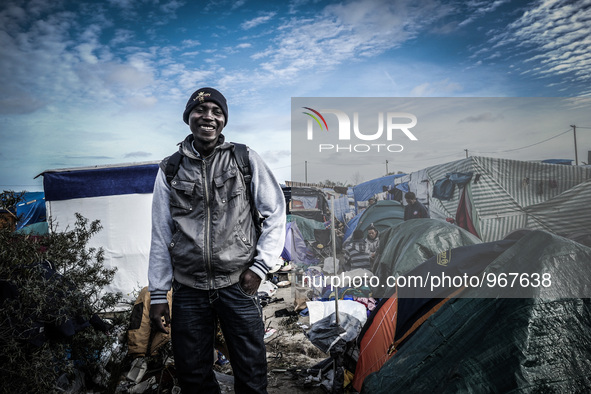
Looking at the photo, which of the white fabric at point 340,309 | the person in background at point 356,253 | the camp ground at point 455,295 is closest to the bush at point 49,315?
the camp ground at point 455,295

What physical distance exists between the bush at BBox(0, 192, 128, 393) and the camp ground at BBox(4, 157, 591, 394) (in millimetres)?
356

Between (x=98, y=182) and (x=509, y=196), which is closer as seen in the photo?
(x=509, y=196)

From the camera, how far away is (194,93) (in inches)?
80.3

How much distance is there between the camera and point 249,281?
183 centimetres

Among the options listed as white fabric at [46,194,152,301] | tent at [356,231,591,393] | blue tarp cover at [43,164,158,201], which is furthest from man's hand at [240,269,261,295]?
blue tarp cover at [43,164,158,201]

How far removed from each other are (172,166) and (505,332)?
194 centimetres

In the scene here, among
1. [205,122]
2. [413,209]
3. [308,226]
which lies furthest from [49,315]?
[308,226]

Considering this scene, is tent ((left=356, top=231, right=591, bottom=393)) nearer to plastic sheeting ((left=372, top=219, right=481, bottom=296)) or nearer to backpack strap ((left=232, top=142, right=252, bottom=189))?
plastic sheeting ((left=372, top=219, right=481, bottom=296))

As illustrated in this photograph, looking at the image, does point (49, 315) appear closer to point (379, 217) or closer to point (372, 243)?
point (372, 243)

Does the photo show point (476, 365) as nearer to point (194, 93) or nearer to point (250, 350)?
point (250, 350)

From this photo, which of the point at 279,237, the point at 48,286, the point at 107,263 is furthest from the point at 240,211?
the point at 107,263

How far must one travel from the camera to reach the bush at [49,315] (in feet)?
7.61

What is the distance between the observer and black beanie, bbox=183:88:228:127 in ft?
6.52

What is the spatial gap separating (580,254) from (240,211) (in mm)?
1893
